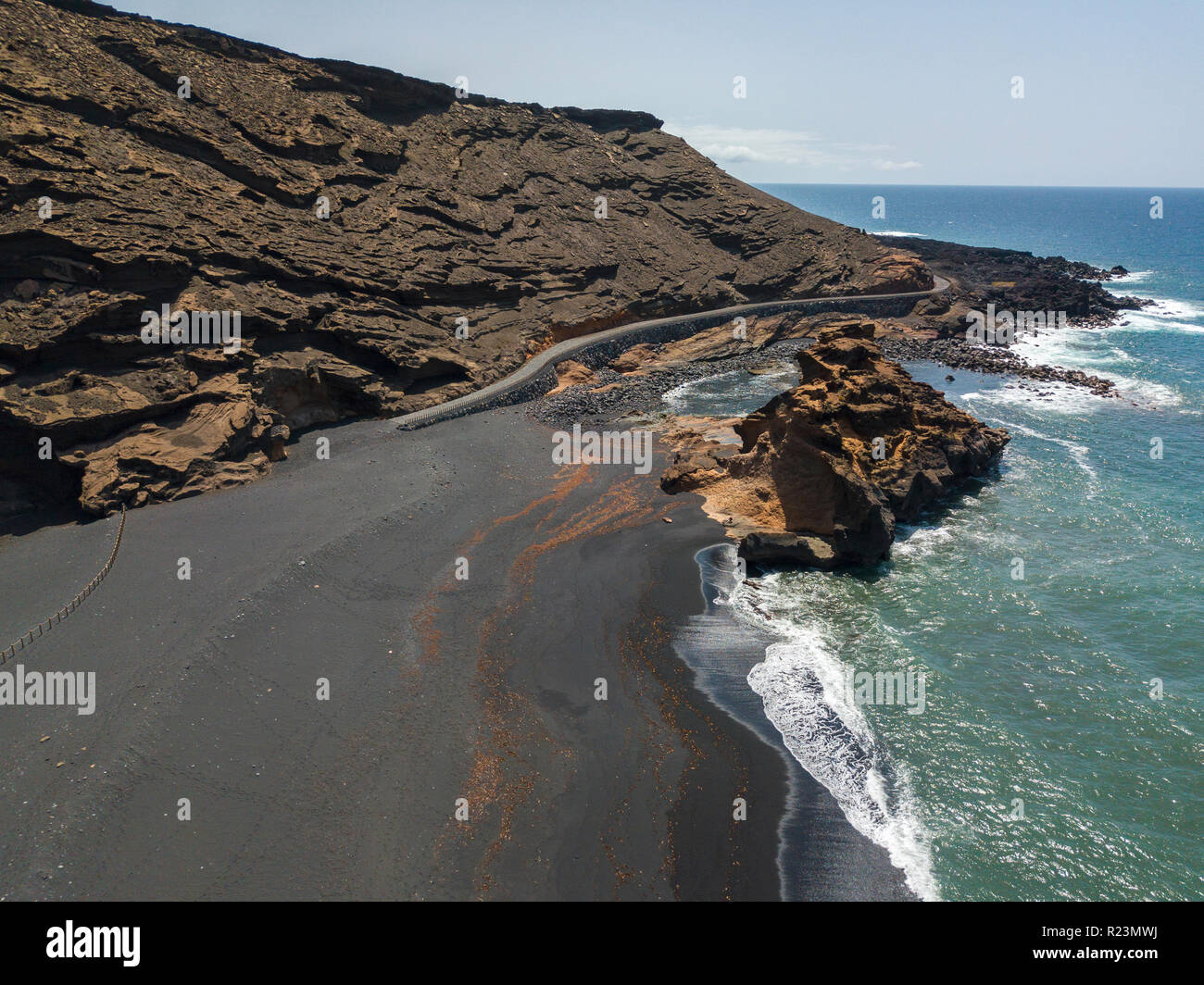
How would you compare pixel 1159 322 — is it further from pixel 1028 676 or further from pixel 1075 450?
pixel 1028 676

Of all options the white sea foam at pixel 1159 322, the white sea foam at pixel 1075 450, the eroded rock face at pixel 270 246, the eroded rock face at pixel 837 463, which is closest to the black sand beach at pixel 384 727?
the eroded rock face at pixel 837 463

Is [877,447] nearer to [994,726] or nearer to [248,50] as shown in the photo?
[994,726]

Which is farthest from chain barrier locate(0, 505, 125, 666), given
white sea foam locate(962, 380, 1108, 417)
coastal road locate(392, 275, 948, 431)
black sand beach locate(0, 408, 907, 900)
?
white sea foam locate(962, 380, 1108, 417)

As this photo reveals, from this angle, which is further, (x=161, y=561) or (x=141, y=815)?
(x=161, y=561)

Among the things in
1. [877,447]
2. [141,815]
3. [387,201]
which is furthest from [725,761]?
[387,201]

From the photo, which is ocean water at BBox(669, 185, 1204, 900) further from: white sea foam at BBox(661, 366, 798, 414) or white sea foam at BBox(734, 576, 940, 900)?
white sea foam at BBox(661, 366, 798, 414)

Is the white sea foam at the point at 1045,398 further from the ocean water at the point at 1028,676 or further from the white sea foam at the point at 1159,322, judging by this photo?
the white sea foam at the point at 1159,322

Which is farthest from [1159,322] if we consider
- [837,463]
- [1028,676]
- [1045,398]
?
[1028,676]
